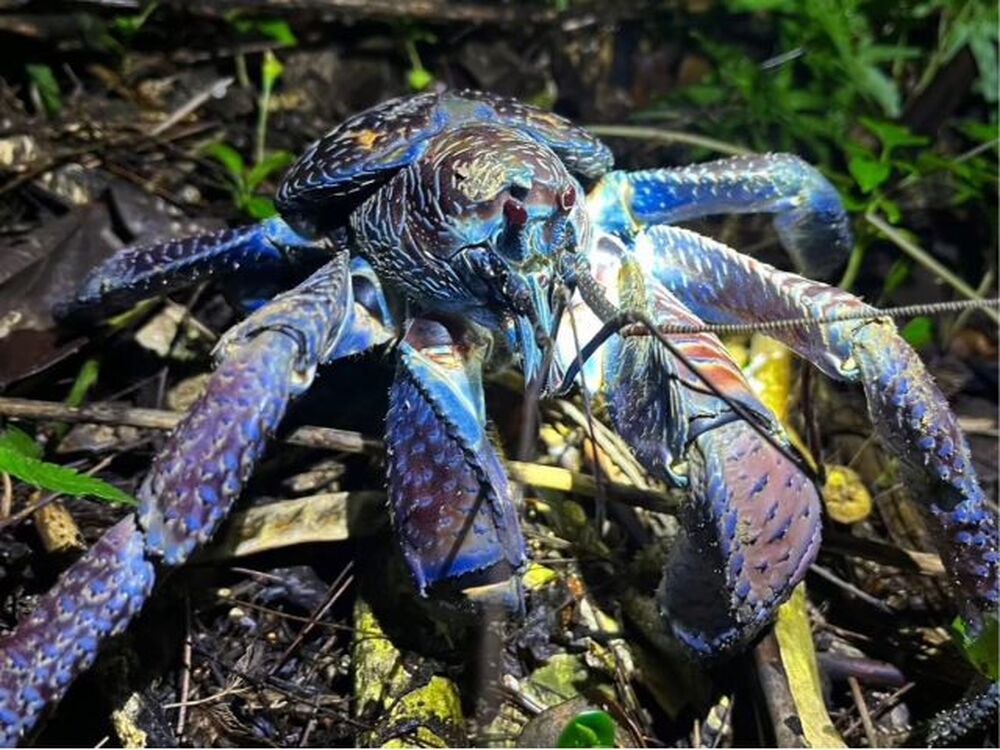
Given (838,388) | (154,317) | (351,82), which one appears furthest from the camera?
(351,82)

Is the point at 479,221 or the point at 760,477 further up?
the point at 479,221

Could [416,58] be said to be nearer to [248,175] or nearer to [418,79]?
[418,79]

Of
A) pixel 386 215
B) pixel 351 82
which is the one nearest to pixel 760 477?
pixel 386 215

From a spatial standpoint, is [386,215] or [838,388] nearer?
[386,215]

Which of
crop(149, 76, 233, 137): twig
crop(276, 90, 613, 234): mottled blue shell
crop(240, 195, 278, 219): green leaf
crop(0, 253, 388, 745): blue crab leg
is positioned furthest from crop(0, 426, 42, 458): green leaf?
crop(149, 76, 233, 137): twig

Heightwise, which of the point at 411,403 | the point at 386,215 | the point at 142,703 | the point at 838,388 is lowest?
the point at 142,703

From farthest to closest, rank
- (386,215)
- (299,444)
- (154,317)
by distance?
(154,317)
(299,444)
(386,215)

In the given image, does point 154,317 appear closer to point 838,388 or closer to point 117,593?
point 117,593

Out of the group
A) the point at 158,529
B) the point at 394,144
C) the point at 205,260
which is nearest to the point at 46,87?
the point at 205,260
